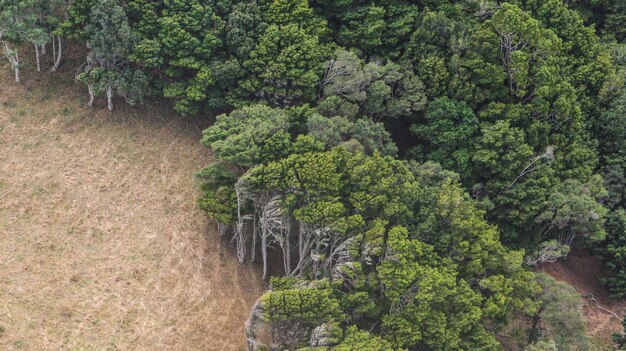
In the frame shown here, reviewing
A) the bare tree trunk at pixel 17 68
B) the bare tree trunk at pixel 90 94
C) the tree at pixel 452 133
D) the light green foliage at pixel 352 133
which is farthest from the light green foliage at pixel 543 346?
the bare tree trunk at pixel 17 68

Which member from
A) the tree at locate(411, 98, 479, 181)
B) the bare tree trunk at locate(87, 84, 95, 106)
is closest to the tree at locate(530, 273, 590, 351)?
the tree at locate(411, 98, 479, 181)

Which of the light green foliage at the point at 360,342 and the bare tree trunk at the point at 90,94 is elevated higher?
the bare tree trunk at the point at 90,94

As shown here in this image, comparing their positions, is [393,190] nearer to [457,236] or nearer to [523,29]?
[457,236]

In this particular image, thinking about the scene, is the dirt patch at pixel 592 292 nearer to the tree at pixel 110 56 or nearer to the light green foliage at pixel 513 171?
the light green foliage at pixel 513 171

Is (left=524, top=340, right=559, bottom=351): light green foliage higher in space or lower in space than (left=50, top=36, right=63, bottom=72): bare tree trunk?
lower

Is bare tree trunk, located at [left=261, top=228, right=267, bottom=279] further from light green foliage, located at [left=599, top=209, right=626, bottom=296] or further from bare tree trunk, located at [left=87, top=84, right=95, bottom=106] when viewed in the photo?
light green foliage, located at [left=599, top=209, right=626, bottom=296]
